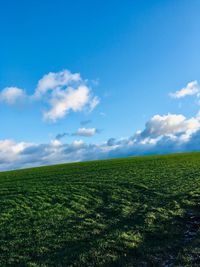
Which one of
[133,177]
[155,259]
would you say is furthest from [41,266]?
[133,177]

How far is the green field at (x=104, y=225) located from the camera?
1980 centimetres

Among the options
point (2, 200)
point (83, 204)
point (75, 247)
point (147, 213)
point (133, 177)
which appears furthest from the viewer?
point (133, 177)

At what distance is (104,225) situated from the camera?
26109 millimetres

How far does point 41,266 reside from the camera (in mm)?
18922

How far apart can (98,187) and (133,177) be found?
9.17 meters

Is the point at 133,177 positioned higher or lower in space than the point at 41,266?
higher

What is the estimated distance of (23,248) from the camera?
2230 cm

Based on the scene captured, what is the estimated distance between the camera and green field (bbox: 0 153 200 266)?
19.8m

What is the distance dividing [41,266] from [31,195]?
23.0 meters

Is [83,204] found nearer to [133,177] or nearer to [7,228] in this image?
[7,228]

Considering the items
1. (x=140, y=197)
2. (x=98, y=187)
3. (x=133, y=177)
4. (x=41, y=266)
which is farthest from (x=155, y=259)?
(x=133, y=177)

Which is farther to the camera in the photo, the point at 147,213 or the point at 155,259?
the point at 147,213

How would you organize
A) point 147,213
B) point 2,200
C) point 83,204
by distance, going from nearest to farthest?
1. point 147,213
2. point 83,204
3. point 2,200

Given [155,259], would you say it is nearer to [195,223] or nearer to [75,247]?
[75,247]
